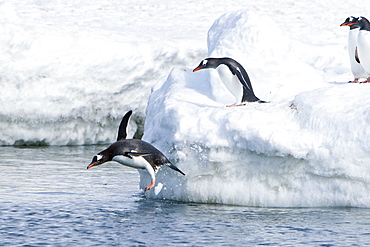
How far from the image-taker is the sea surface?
633 centimetres

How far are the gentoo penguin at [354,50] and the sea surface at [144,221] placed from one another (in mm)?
3280

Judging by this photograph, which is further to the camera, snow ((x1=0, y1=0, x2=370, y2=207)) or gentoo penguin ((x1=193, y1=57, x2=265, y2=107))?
gentoo penguin ((x1=193, y1=57, x2=265, y2=107))

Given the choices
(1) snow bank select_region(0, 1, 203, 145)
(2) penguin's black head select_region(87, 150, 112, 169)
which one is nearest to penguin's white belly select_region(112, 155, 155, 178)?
(2) penguin's black head select_region(87, 150, 112, 169)

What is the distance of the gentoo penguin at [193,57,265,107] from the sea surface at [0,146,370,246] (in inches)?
62.9

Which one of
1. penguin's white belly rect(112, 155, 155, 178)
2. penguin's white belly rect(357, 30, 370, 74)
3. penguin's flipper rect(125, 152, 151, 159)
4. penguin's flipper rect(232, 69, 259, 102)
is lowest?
penguin's white belly rect(112, 155, 155, 178)

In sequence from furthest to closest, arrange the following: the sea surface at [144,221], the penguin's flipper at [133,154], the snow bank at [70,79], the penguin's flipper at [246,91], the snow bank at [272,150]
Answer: the snow bank at [70,79] < the penguin's flipper at [246,91] < the penguin's flipper at [133,154] < the snow bank at [272,150] < the sea surface at [144,221]

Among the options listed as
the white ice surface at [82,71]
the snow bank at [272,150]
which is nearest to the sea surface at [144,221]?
the snow bank at [272,150]

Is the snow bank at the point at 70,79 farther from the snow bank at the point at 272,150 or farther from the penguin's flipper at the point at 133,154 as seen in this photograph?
the penguin's flipper at the point at 133,154

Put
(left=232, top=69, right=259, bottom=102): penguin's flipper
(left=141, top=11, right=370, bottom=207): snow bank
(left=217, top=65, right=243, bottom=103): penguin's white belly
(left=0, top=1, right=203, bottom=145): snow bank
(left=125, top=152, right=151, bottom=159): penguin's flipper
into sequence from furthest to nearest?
(left=0, top=1, right=203, bottom=145): snow bank
(left=217, top=65, right=243, bottom=103): penguin's white belly
(left=232, top=69, right=259, bottom=102): penguin's flipper
(left=125, top=152, right=151, bottom=159): penguin's flipper
(left=141, top=11, right=370, bottom=207): snow bank

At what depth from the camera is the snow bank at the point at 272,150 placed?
24.6ft

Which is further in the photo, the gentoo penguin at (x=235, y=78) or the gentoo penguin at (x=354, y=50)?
Answer: the gentoo penguin at (x=354, y=50)

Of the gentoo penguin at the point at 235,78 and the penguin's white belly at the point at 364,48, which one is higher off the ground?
the penguin's white belly at the point at 364,48

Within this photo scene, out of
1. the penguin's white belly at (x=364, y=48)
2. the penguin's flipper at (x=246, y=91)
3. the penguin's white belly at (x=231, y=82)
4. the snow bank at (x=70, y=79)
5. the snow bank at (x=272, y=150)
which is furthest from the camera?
the snow bank at (x=70, y=79)

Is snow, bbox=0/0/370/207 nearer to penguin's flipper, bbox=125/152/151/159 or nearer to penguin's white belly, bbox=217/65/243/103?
penguin's white belly, bbox=217/65/243/103
